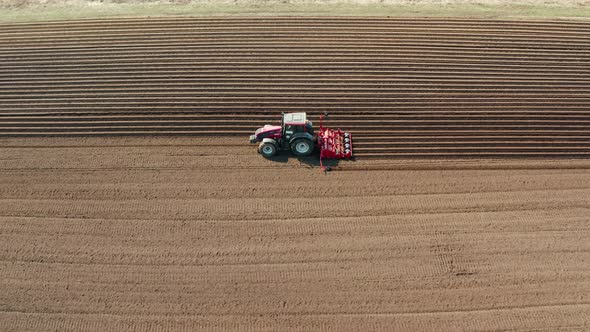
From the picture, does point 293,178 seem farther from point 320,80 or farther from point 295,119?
point 320,80

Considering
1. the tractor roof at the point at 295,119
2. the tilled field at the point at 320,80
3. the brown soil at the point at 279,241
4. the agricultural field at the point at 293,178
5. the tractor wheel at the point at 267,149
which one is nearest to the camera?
the brown soil at the point at 279,241

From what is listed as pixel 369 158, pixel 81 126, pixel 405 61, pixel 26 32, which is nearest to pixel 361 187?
pixel 369 158

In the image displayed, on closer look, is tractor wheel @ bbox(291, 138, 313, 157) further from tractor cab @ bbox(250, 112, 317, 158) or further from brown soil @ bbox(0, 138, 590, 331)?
brown soil @ bbox(0, 138, 590, 331)

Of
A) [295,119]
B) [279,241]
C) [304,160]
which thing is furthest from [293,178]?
[279,241]

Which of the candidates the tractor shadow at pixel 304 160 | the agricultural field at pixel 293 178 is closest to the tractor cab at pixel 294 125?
the tractor shadow at pixel 304 160

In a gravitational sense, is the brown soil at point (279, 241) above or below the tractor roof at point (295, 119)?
below

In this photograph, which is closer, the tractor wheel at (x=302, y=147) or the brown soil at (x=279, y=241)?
the brown soil at (x=279, y=241)

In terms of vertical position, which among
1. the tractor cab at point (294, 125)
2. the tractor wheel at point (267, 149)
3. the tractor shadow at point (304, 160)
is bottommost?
the tractor shadow at point (304, 160)

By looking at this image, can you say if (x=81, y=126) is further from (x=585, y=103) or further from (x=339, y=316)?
(x=585, y=103)

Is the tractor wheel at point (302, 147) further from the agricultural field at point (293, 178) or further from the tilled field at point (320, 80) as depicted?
the tilled field at point (320, 80)
